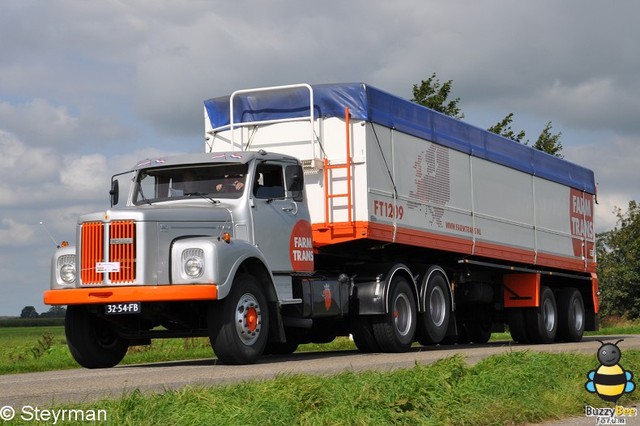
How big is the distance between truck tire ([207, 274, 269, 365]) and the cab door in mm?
986

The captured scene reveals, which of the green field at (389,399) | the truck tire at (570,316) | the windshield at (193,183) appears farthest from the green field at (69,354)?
the green field at (389,399)

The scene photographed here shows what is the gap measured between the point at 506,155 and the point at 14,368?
1053 cm

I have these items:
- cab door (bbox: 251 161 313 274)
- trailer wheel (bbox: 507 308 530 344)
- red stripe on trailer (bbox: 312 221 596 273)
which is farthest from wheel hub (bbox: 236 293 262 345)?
trailer wheel (bbox: 507 308 530 344)

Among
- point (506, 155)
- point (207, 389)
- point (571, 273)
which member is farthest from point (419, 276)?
point (207, 389)

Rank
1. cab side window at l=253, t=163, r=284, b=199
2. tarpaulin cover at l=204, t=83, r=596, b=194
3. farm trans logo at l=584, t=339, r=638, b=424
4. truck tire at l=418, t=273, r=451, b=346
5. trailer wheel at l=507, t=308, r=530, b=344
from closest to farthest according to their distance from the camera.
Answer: farm trans logo at l=584, t=339, r=638, b=424
cab side window at l=253, t=163, r=284, b=199
tarpaulin cover at l=204, t=83, r=596, b=194
truck tire at l=418, t=273, r=451, b=346
trailer wheel at l=507, t=308, r=530, b=344

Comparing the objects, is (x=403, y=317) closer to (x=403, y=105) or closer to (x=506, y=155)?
(x=403, y=105)

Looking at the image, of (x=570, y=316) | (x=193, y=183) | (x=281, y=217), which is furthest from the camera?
(x=570, y=316)

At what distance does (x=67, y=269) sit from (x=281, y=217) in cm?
301

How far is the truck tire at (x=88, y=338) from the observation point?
14438 mm

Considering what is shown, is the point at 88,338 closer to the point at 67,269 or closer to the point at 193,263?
the point at 67,269

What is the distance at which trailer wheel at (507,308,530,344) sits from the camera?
2312 cm

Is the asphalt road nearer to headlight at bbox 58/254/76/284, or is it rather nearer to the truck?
the truck

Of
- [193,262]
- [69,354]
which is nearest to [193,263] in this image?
[193,262]

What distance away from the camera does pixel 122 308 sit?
13523 mm
